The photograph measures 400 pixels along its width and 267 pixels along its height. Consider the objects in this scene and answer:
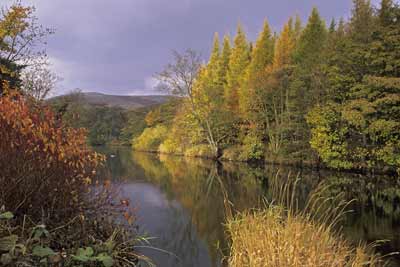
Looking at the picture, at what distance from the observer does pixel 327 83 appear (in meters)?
16.1

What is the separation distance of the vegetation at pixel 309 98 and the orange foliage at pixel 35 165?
12920mm

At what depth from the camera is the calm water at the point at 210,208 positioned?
18.8ft

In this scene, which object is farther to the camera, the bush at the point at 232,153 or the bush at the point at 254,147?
the bush at the point at 232,153

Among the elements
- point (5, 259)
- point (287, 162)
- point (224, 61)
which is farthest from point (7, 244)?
point (224, 61)

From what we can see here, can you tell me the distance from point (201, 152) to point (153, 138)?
40.9 feet

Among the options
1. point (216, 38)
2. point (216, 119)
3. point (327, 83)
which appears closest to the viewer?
point (327, 83)

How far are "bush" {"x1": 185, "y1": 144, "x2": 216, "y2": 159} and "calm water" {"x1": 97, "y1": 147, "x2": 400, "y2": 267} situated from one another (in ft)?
37.3

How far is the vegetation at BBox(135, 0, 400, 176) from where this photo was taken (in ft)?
44.8

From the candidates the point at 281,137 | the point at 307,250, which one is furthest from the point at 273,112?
the point at 307,250

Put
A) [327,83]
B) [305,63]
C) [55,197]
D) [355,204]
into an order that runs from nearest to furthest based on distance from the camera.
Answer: [55,197] → [355,204] → [327,83] → [305,63]

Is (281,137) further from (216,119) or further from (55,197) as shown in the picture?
(55,197)

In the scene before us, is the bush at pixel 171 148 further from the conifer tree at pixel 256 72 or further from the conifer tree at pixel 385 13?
the conifer tree at pixel 385 13

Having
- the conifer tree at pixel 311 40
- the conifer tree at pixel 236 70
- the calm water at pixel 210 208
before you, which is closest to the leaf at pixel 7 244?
the calm water at pixel 210 208

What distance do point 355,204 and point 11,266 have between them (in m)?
9.06
